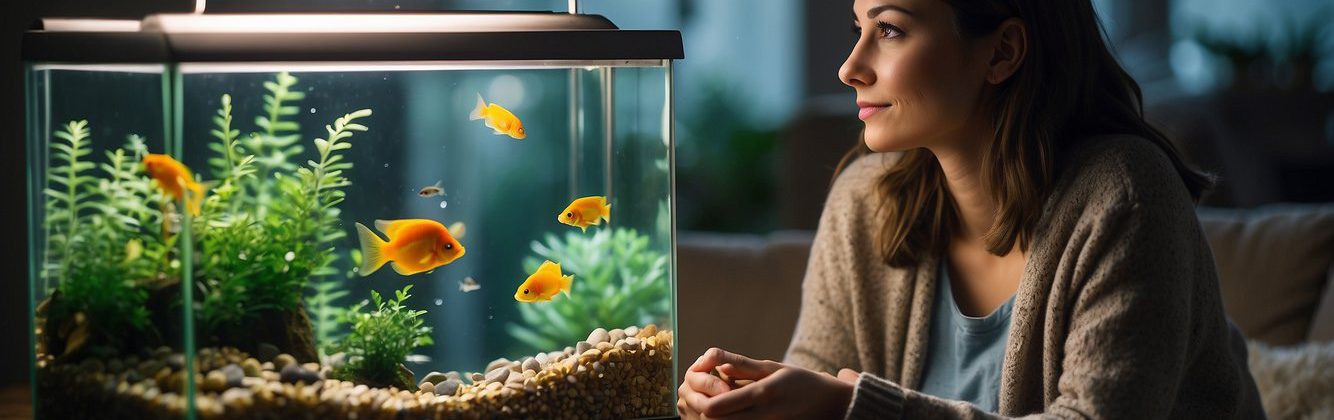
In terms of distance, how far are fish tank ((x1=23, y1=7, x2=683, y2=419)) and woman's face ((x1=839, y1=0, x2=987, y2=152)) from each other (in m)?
0.36

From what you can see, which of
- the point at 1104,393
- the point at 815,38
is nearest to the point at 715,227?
the point at 815,38

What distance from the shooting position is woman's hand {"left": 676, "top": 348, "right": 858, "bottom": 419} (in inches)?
48.3

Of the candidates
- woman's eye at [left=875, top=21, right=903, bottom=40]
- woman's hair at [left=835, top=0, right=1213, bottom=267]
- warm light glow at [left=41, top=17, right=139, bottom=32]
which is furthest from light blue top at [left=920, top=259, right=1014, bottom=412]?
warm light glow at [left=41, top=17, right=139, bottom=32]

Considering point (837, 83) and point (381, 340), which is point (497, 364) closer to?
point (381, 340)

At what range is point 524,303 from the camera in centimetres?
115

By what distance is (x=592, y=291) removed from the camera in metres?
1.15

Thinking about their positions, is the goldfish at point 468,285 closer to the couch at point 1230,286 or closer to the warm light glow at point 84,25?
the warm light glow at point 84,25

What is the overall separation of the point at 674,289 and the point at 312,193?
0.38m

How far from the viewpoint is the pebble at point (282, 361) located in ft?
3.33

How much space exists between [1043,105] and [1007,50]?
0.09m

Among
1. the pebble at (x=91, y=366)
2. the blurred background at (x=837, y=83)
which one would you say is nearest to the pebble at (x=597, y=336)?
the pebble at (x=91, y=366)

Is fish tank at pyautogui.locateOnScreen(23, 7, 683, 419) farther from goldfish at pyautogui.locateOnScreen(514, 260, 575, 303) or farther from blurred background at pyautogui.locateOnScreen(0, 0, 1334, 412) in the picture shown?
blurred background at pyautogui.locateOnScreen(0, 0, 1334, 412)

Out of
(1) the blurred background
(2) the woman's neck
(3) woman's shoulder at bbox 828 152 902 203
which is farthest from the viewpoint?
(1) the blurred background

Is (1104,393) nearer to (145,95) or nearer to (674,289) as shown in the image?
(674,289)
